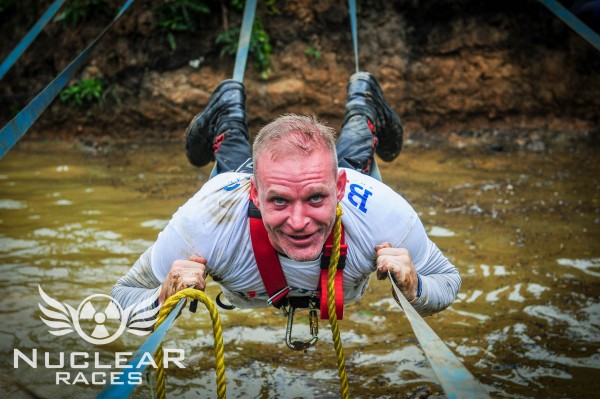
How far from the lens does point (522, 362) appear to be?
3709mm

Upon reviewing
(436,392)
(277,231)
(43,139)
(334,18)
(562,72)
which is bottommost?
(436,392)

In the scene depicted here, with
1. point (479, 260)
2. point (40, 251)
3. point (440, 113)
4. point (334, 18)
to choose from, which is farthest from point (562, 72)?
point (40, 251)

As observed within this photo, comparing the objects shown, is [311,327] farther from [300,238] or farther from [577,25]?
[577,25]

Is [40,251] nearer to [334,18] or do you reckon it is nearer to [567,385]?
[567,385]

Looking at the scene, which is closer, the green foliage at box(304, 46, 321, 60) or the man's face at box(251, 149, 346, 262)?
the man's face at box(251, 149, 346, 262)

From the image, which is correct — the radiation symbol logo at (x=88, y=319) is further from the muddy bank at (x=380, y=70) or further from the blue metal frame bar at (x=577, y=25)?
the muddy bank at (x=380, y=70)

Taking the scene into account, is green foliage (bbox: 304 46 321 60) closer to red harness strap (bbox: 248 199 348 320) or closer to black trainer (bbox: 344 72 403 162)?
black trainer (bbox: 344 72 403 162)

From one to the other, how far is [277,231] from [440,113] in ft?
20.9

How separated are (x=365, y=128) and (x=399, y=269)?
1.44 meters

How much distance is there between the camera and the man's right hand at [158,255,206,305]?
7.54 feet

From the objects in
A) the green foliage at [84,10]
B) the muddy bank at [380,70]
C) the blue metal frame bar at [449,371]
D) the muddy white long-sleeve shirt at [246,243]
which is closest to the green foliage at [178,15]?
the muddy bank at [380,70]

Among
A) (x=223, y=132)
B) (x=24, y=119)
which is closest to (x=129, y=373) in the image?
(x=24, y=119)

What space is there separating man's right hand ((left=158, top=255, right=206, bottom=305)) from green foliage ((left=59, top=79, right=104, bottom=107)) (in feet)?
21.6

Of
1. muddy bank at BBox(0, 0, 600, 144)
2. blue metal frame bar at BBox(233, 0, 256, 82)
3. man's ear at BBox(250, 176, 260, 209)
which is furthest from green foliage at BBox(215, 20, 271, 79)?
man's ear at BBox(250, 176, 260, 209)
